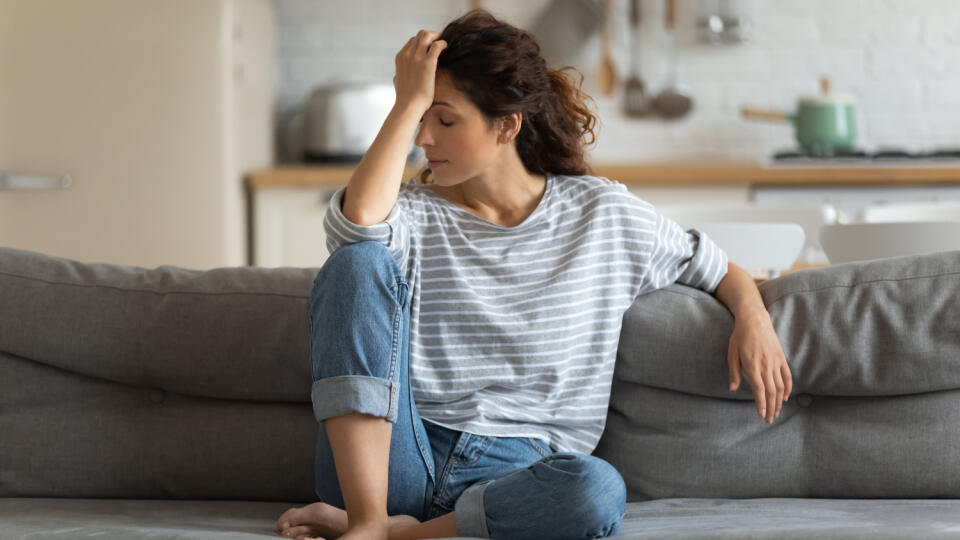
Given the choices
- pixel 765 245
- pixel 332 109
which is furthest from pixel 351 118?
pixel 765 245

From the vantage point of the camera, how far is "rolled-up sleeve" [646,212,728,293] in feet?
5.20

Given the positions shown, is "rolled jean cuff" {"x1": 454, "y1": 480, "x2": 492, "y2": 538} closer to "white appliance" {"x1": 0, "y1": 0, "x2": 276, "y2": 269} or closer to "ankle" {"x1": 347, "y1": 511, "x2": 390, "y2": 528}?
"ankle" {"x1": 347, "y1": 511, "x2": 390, "y2": 528}

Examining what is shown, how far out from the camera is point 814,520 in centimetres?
134

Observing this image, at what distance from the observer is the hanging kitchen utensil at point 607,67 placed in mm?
4062

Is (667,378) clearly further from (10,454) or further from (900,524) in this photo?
(10,454)

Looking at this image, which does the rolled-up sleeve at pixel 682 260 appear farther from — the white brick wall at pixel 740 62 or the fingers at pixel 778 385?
the white brick wall at pixel 740 62

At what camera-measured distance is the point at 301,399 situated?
5.30ft

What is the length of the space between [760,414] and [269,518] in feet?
2.20

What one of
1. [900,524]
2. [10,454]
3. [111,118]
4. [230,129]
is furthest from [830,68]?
[10,454]

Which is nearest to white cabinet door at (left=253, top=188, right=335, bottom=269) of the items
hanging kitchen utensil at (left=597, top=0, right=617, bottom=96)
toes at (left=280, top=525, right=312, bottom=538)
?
hanging kitchen utensil at (left=597, top=0, right=617, bottom=96)

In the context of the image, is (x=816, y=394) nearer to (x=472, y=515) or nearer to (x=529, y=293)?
(x=529, y=293)

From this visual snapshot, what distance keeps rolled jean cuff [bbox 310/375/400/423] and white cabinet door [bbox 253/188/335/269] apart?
2129mm

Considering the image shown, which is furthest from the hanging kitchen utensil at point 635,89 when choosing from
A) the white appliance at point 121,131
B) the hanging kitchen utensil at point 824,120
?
the white appliance at point 121,131

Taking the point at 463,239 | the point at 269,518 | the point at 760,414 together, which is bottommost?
the point at 269,518
